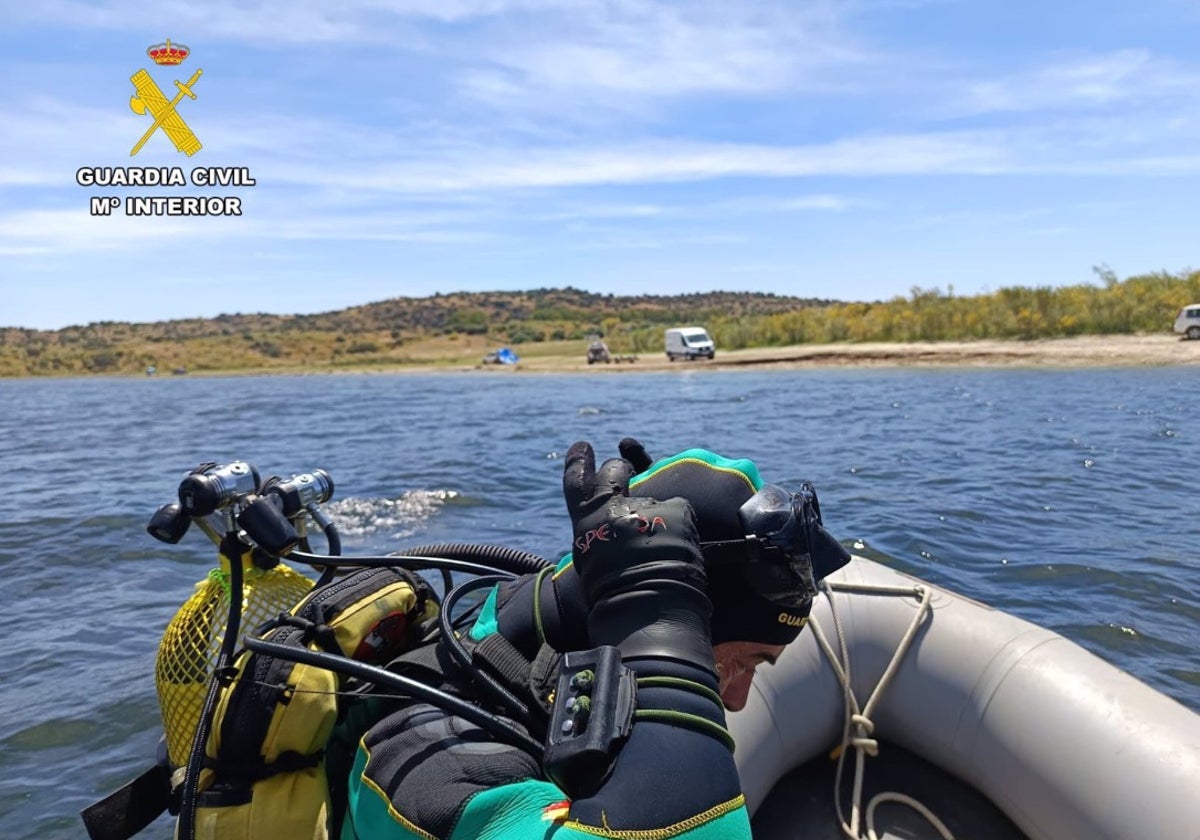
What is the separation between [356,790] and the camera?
59.9 inches

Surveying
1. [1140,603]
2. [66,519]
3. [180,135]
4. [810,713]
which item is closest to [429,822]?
[810,713]

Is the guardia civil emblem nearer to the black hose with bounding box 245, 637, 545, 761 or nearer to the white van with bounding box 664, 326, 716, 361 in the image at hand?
the black hose with bounding box 245, 637, 545, 761

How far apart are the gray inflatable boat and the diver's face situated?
162 cm

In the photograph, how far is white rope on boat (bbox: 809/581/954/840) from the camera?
324cm

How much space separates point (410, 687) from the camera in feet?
4.91

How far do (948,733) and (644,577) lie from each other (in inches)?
99.6

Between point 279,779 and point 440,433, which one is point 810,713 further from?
point 440,433

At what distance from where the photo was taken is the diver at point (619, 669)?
1.12 metres

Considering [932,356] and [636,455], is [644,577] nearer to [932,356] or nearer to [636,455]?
[636,455]

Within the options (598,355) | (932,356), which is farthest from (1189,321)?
(598,355)

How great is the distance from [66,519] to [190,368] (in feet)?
172

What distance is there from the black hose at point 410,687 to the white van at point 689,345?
3547cm

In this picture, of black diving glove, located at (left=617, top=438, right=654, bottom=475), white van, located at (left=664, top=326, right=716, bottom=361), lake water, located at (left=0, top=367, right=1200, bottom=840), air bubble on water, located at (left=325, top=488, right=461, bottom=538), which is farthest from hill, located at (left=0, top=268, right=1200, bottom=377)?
black diving glove, located at (left=617, top=438, right=654, bottom=475)

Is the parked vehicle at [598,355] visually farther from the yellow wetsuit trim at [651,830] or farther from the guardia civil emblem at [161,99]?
the yellow wetsuit trim at [651,830]
